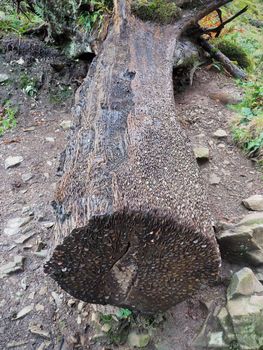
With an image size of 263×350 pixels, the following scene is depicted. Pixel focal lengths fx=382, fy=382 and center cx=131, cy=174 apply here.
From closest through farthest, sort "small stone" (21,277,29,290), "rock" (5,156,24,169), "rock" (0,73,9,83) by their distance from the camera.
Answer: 1. "small stone" (21,277,29,290)
2. "rock" (5,156,24,169)
3. "rock" (0,73,9,83)

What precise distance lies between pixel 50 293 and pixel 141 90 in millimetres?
1785

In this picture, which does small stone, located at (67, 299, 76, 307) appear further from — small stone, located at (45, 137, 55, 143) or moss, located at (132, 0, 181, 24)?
moss, located at (132, 0, 181, 24)

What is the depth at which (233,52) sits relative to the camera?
240 inches

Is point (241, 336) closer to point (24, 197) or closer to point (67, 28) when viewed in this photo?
point (24, 197)

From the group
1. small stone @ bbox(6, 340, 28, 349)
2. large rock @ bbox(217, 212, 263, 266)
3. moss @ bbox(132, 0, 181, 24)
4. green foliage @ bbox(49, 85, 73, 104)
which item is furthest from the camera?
green foliage @ bbox(49, 85, 73, 104)

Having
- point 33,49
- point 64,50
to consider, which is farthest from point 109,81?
point 33,49

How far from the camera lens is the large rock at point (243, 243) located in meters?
2.80

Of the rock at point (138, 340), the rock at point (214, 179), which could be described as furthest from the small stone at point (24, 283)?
the rock at point (214, 179)

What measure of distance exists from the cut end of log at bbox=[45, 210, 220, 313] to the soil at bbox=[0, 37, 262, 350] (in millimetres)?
417

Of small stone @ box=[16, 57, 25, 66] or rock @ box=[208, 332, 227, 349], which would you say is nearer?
rock @ box=[208, 332, 227, 349]

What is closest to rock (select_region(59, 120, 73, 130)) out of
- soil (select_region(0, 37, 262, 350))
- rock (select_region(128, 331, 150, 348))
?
soil (select_region(0, 37, 262, 350))

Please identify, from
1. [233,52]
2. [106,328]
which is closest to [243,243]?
[106,328]

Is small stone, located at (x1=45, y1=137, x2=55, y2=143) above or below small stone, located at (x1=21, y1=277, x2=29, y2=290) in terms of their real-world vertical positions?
below

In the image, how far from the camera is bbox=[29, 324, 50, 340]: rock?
2721 mm
